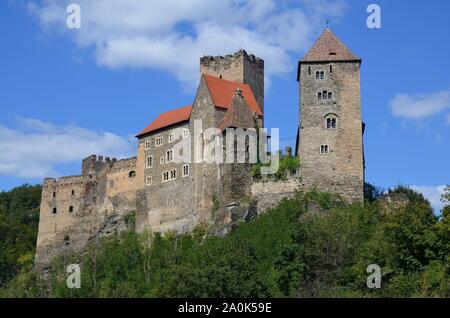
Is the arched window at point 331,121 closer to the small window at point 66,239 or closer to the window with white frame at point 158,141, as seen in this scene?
the window with white frame at point 158,141

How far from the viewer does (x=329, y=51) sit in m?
70.9

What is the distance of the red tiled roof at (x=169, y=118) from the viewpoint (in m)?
78.5

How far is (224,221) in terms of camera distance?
230ft

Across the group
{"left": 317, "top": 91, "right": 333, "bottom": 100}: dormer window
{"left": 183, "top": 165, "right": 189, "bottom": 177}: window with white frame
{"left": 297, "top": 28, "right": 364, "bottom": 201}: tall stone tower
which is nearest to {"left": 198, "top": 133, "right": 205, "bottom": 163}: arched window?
{"left": 183, "top": 165, "right": 189, "bottom": 177}: window with white frame

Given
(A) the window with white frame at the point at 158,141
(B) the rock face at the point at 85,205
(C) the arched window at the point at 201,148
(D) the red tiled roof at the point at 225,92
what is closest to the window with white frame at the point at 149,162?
(A) the window with white frame at the point at 158,141

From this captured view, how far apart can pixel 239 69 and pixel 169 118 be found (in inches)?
295

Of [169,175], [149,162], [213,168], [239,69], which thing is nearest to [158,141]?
[149,162]

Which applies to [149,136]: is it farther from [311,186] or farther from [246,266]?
[246,266]

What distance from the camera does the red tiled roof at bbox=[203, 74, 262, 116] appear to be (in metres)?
75.1

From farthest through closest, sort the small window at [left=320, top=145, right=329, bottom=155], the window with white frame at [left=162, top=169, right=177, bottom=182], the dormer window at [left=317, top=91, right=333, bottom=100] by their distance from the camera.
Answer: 1. the window with white frame at [left=162, top=169, right=177, bottom=182]
2. the dormer window at [left=317, top=91, right=333, bottom=100]
3. the small window at [left=320, top=145, right=329, bottom=155]

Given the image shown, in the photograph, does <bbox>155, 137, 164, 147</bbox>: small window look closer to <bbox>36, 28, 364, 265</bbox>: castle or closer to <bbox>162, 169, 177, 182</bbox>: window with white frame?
<bbox>36, 28, 364, 265</bbox>: castle

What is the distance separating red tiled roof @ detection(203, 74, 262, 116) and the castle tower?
4.18 feet
